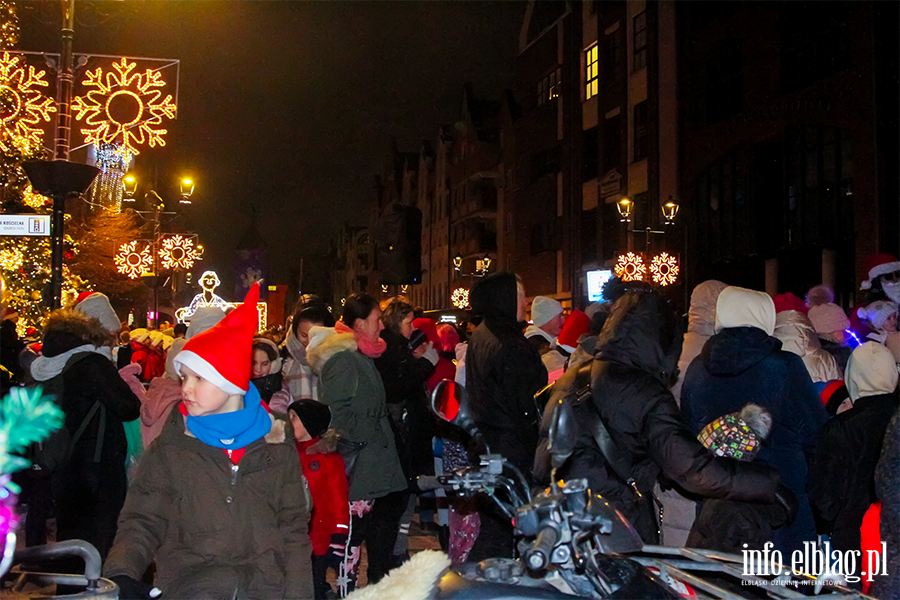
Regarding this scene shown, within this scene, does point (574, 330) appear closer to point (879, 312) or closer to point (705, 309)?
point (705, 309)

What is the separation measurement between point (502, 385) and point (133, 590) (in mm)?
3259

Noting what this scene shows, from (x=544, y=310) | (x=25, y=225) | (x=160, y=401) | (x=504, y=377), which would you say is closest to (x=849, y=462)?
(x=504, y=377)

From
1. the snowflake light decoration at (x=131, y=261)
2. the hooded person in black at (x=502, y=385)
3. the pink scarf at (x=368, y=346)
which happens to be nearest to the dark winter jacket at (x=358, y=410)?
the pink scarf at (x=368, y=346)

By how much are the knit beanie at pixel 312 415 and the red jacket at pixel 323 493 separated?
0.13m

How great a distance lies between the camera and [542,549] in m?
1.94

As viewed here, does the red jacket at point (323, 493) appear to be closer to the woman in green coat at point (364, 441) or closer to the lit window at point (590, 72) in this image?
the woman in green coat at point (364, 441)

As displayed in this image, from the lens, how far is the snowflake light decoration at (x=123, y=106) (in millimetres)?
12578

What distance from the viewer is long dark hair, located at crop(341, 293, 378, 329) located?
604cm

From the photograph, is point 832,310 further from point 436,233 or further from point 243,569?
point 436,233

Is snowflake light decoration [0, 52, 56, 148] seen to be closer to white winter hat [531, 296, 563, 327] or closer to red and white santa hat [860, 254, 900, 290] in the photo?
→ white winter hat [531, 296, 563, 327]

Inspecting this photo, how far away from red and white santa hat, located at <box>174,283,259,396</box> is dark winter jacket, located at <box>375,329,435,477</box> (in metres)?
2.93

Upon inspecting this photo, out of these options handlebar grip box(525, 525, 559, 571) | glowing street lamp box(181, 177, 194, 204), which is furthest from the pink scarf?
glowing street lamp box(181, 177, 194, 204)

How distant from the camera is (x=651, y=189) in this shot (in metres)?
29.9

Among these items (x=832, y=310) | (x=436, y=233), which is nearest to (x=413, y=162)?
(x=436, y=233)
